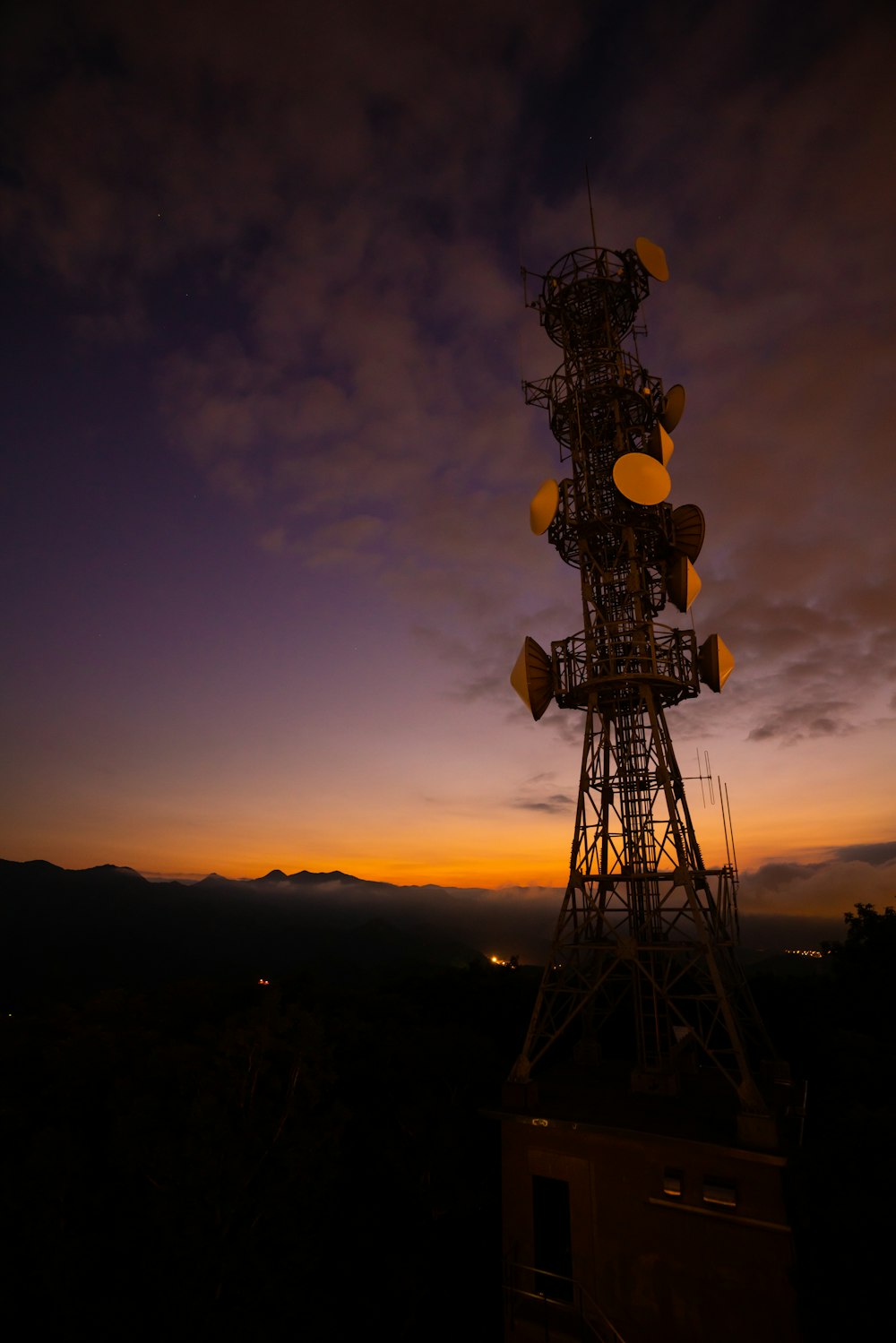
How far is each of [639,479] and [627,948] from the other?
11.4m

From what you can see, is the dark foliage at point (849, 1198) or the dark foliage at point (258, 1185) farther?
the dark foliage at point (258, 1185)

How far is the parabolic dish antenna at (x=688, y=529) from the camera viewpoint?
61.1 ft

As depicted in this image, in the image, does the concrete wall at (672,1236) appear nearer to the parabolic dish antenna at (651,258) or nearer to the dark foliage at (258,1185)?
the dark foliage at (258,1185)

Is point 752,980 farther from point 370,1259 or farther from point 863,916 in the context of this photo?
point 370,1259

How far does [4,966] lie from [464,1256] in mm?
209380

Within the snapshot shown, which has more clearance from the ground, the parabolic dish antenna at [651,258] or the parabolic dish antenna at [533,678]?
the parabolic dish antenna at [651,258]

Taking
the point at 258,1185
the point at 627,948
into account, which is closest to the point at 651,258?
the point at 627,948

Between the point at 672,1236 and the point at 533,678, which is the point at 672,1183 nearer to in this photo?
the point at 672,1236

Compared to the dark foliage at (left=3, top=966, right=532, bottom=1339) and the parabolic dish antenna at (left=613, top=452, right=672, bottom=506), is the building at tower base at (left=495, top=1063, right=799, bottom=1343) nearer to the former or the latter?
the dark foliage at (left=3, top=966, right=532, bottom=1339)

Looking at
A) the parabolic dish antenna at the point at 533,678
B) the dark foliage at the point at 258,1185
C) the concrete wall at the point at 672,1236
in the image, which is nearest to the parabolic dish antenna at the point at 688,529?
the parabolic dish antenna at the point at 533,678

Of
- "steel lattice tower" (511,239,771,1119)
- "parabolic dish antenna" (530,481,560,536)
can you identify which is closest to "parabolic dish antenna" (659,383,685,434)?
"steel lattice tower" (511,239,771,1119)

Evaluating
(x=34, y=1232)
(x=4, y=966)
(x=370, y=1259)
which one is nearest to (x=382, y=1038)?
(x=370, y=1259)

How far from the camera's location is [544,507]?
1873cm

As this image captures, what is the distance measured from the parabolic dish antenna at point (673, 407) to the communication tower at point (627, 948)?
5 centimetres
